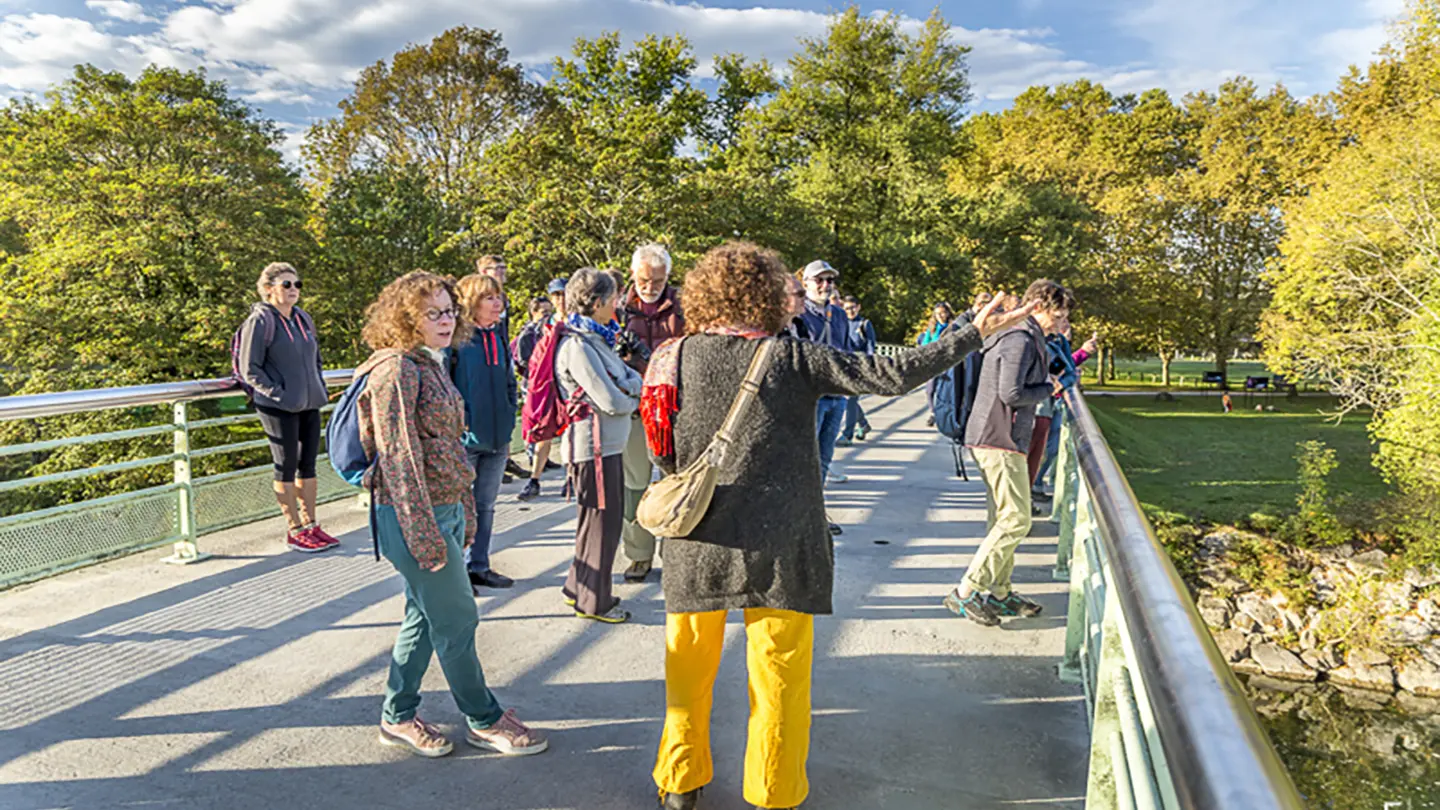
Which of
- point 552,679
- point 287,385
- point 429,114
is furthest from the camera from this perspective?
point 429,114

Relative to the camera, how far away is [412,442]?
9.06ft

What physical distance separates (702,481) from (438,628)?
1.11m

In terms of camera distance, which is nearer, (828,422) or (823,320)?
(823,320)

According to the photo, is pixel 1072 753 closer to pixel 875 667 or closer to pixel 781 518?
pixel 875 667

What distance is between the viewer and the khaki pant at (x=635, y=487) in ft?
15.9

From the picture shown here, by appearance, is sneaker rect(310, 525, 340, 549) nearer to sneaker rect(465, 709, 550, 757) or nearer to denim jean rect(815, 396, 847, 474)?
sneaker rect(465, 709, 550, 757)

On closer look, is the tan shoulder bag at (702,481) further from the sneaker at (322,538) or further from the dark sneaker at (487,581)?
the sneaker at (322,538)

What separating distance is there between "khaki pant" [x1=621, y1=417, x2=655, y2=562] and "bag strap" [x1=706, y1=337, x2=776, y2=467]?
7.56 ft

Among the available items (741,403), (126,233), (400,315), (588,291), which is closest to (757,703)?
(741,403)

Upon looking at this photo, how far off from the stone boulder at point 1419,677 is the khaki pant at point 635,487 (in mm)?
19513

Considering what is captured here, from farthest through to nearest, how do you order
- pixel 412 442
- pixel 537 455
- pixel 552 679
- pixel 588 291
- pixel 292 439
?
pixel 537 455 → pixel 292 439 → pixel 588 291 → pixel 552 679 → pixel 412 442

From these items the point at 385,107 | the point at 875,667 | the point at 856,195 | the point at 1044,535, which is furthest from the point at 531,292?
the point at 875,667

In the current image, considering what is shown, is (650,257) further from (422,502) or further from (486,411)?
(422,502)

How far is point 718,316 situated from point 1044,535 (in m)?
4.09
